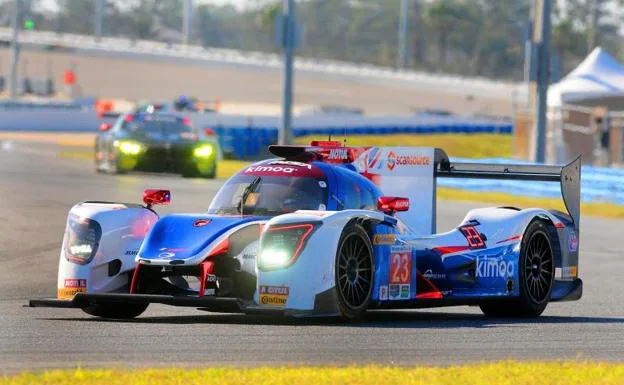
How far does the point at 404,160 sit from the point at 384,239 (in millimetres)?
1992

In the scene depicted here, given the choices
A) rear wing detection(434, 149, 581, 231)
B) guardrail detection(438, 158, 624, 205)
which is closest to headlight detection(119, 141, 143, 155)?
guardrail detection(438, 158, 624, 205)

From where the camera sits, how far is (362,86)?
119 metres

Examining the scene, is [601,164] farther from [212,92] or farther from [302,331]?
[212,92]

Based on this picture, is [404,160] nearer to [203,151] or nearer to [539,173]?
[539,173]

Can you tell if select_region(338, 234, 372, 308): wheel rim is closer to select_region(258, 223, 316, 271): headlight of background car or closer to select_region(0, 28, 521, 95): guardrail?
select_region(258, 223, 316, 271): headlight of background car

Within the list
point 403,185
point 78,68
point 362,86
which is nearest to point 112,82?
point 78,68

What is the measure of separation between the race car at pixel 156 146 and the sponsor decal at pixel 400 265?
74.1 feet

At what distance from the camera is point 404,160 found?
13.6 m

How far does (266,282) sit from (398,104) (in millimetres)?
102861

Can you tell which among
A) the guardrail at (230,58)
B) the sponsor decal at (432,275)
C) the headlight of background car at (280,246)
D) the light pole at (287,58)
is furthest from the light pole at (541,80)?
the guardrail at (230,58)

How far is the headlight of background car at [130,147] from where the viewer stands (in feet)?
112

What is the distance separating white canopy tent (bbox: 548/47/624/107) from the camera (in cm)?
5069

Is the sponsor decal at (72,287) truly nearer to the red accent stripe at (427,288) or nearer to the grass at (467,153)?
the red accent stripe at (427,288)

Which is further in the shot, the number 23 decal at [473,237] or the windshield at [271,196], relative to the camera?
the number 23 decal at [473,237]
